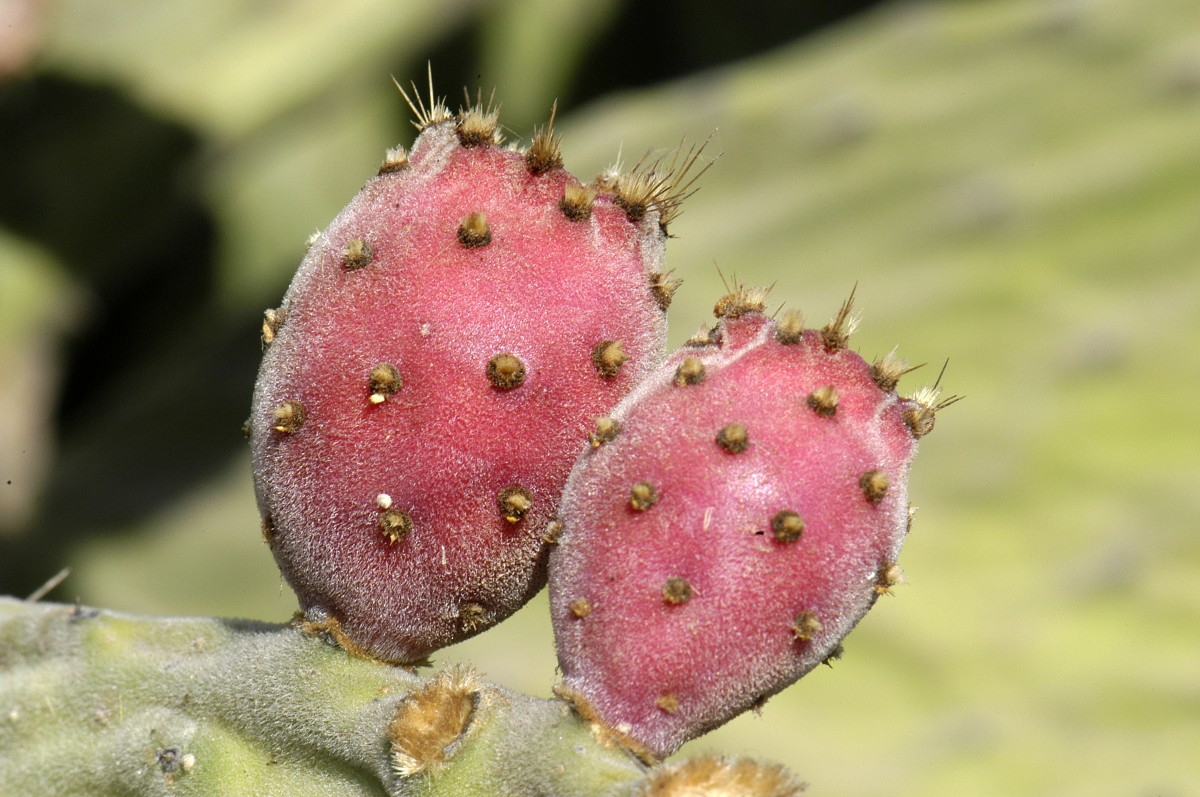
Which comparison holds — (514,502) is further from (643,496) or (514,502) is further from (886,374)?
(886,374)

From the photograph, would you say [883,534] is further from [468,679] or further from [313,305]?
[313,305]

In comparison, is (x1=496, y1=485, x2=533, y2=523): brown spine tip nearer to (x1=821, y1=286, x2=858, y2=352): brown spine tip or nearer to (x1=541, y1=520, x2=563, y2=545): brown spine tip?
(x1=541, y1=520, x2=563, y2=545): brown spine tip

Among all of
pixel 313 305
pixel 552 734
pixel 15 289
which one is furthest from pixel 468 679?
pixel 15 289

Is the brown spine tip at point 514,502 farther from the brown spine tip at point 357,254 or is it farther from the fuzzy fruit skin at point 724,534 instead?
the brown spine tip at point 357,254

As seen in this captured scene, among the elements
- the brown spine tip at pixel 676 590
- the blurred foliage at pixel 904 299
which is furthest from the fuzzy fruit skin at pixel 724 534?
the blurred foliage at pixel 904 299

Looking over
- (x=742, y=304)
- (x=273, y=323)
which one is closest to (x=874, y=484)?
(x=742, y=304)

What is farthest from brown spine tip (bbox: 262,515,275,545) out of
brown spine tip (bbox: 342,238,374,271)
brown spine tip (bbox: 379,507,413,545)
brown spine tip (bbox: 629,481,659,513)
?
brown spine tip (bbox: 629,481,659,513)
